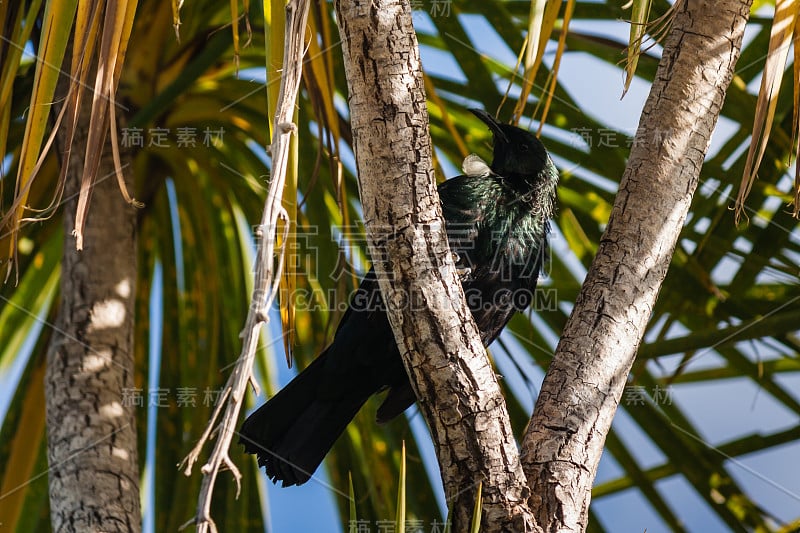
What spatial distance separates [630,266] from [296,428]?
909 millimetres

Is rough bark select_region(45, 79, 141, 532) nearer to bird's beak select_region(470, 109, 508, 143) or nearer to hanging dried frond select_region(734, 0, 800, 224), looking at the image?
bird's beak select_region(470, 109, 508, 143)

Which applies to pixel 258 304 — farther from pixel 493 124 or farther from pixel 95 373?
pixel 493 124

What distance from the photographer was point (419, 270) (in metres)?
1.35

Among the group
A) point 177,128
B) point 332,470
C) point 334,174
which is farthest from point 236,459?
point 334,174


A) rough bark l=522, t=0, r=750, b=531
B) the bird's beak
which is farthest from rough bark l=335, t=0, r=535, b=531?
the bird's beak

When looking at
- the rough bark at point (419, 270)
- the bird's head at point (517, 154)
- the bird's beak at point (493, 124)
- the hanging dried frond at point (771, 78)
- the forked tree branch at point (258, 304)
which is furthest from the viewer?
the bird's beak at point (493, 124)

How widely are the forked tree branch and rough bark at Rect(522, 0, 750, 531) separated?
0.68 meters

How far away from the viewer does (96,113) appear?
1391 mm

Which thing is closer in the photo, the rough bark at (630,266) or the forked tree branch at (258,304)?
the forked tree branch at (258,304)

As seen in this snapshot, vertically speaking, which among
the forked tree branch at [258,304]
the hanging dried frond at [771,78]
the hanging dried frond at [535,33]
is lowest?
the forked tree branch at [258,304]

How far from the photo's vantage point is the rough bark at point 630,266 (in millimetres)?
1477

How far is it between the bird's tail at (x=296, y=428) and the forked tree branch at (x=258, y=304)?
3.51 feet

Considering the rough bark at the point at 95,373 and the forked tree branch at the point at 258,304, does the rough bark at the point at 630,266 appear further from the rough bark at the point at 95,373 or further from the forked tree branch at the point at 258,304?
the rough bark at the point at 95,373

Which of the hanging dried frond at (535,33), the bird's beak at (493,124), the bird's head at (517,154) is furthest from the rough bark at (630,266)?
the bird's beak at (493,124)
